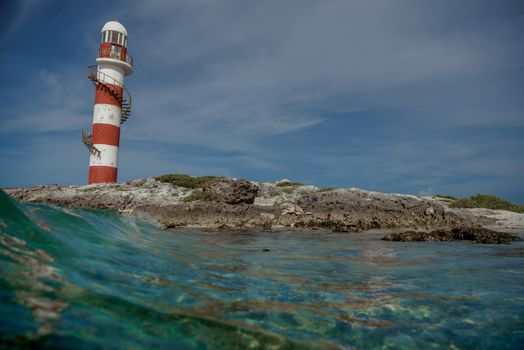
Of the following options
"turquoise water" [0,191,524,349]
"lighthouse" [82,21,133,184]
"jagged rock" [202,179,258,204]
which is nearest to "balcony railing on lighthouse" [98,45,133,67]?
"lighthouse" [82,21,133,184]

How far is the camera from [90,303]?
10.5 feet

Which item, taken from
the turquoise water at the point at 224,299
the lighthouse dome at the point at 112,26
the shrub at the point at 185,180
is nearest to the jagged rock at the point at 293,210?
the shrub at the point at 185,180

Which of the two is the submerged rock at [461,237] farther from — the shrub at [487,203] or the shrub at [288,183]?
the shrub at [288,183]

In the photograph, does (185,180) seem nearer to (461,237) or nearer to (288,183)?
(288,183)

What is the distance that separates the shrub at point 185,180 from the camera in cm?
2472

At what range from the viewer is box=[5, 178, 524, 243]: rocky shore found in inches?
674

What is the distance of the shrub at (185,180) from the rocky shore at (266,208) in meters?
0.82

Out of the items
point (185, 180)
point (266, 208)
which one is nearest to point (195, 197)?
point (185, 180)

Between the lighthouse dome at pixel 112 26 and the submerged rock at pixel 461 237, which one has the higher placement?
the lighthouse dome at pixel 112 26

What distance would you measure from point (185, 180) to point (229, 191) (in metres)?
6.17

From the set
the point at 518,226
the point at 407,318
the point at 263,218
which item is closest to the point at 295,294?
the point at 407,318

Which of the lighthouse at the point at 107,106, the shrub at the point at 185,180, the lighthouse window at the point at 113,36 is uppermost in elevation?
the lighthouse window at the point at 113,36

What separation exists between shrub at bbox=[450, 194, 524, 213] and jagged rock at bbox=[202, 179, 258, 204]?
44.4 feet

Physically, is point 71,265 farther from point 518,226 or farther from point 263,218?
point 518,226
